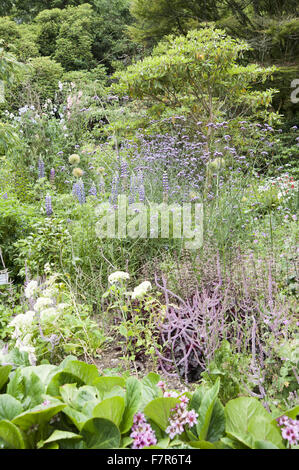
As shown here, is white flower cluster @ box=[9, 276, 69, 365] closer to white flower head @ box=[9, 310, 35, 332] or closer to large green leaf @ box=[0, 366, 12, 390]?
white flower head @ box=[9, 310, 35, 332]

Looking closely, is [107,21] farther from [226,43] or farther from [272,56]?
[226,43]

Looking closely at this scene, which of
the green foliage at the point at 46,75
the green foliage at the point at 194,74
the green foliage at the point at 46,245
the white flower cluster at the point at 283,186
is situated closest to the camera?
the green foliage at the point at 46,245

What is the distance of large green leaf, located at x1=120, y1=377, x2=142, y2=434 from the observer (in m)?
1.05

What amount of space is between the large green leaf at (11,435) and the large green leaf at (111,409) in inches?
7.1

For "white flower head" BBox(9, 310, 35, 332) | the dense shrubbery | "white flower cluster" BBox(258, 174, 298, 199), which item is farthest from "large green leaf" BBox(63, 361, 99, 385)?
"white flower cluster" BBox(258, 174, 298, 199)

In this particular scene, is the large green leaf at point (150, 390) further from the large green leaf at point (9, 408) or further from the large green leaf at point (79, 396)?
the large green leaf at point (9, 408)

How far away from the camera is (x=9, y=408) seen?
3.46ft

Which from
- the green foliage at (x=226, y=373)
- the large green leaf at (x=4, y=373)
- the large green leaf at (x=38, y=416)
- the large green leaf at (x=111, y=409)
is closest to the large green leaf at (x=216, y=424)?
the large green leaf at (x=111, y=409)

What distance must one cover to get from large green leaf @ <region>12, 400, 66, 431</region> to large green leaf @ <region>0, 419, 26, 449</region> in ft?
0.10

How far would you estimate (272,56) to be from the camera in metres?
11.3

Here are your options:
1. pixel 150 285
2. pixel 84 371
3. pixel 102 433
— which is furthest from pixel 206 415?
pixel 150 285

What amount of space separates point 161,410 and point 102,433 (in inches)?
6.2

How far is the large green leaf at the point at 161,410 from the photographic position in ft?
3.38
